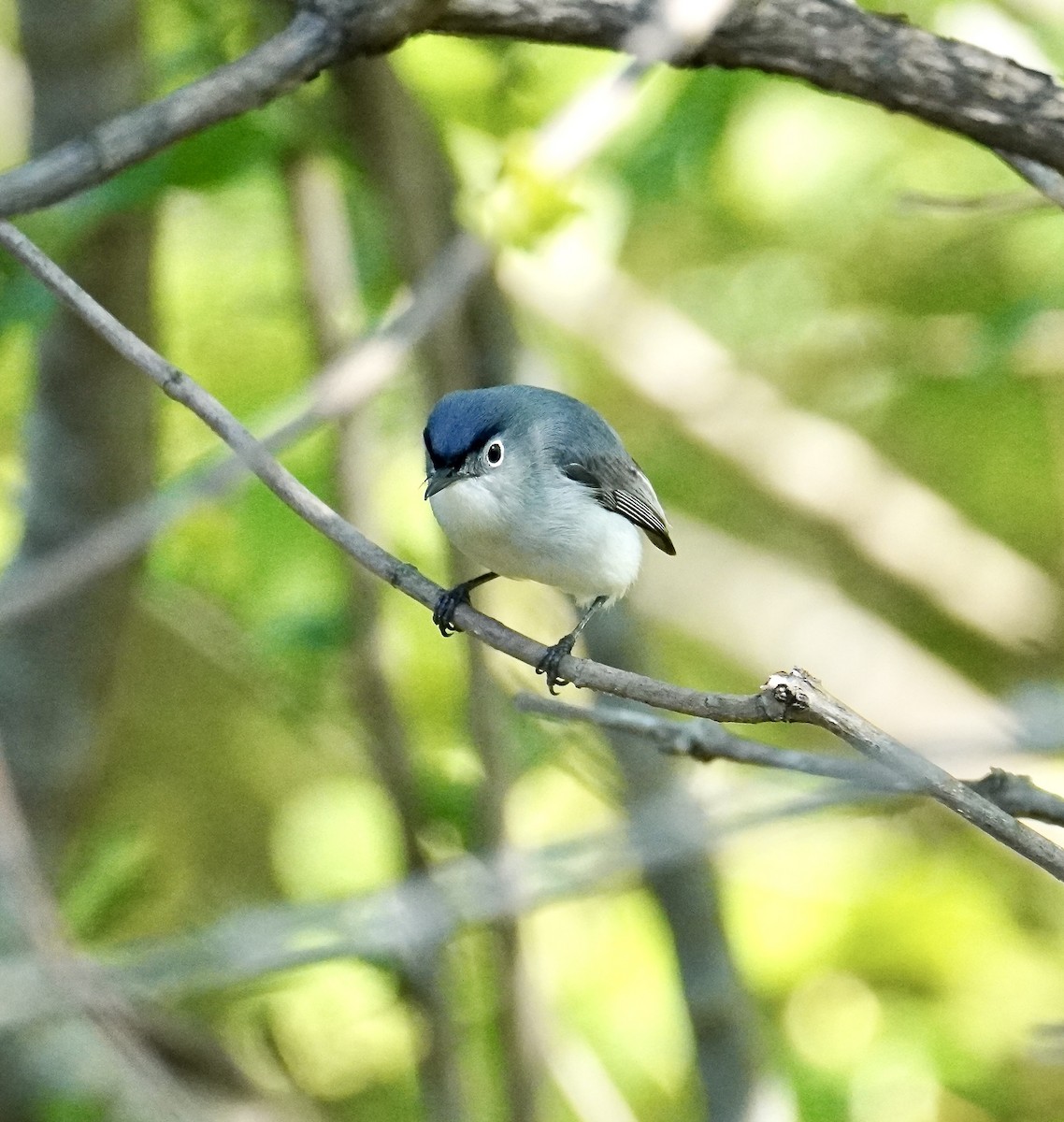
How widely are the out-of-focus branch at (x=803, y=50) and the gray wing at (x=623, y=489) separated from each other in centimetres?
83

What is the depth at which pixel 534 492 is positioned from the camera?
2.62 metres

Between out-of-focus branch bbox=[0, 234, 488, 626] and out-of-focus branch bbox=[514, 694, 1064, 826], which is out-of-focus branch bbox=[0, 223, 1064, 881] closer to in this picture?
out-of-focus branch bbox=[514, 694, 1064, 826]

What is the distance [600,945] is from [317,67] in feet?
9.72

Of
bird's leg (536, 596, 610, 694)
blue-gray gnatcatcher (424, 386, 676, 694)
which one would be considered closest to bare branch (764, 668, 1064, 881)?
bird's leg (536, 596, 610, 694)

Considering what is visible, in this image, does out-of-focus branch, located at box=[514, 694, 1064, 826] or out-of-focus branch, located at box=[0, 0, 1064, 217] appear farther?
out-of-focus branch, located at box=[0, 0, 1064, 217]

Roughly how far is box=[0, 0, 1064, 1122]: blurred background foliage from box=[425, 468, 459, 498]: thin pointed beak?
88 centimetres

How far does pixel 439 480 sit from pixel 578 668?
0.71 m

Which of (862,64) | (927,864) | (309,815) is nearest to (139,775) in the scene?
(309,815)

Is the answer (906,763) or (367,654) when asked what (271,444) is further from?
(906,763)

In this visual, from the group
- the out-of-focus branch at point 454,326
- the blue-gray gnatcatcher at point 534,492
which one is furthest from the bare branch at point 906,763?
the out-of-focus branch at point 454,326

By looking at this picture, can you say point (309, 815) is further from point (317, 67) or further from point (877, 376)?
point (317, 67)

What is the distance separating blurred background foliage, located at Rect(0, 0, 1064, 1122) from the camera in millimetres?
3479

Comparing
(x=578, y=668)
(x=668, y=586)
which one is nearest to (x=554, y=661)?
(x=578, y=668)

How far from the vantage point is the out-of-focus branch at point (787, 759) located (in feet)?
6.07
